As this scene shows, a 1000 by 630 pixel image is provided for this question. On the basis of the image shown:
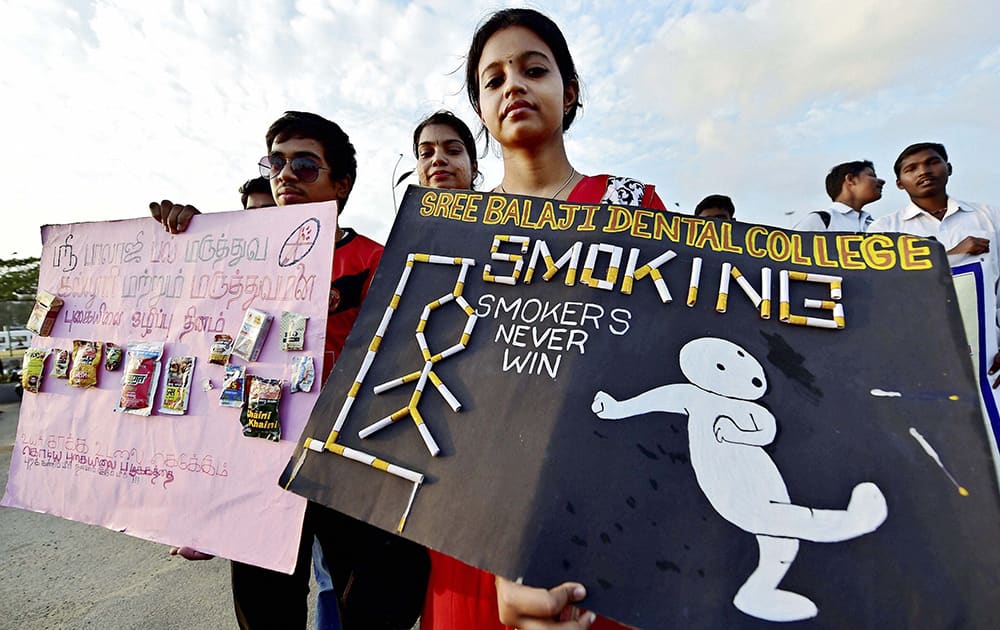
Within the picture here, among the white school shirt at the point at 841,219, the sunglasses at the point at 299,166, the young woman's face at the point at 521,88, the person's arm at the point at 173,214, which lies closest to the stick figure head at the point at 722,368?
the young woman's face at the point at 521,88

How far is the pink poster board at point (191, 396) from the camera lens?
1187 mm

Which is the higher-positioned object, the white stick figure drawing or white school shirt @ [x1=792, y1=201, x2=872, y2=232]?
white school shirt @ [x1=792, y1=201, x2=872, y2=232]

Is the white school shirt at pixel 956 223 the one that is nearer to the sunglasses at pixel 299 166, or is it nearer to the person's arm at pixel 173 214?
the sunglasses at pixel 299 166

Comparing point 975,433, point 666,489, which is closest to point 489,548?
point 666,489

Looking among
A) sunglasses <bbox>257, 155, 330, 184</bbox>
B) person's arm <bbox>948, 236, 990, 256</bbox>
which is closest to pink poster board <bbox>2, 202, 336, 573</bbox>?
sunglasses <bbox>257, 155, 330, 184</bbox>

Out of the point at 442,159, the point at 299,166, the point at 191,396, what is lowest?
the point at 191,396

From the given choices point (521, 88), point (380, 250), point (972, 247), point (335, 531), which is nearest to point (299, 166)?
point (380, 250)

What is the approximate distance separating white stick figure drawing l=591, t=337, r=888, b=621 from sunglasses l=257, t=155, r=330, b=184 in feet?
4.49

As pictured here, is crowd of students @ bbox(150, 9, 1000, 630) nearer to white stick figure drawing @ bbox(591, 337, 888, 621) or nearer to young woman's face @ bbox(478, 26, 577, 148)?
young woman's face @ bbox(478, 26, 577, 148)

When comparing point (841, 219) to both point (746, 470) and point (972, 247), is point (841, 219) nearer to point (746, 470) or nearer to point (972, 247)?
point (972, 247)

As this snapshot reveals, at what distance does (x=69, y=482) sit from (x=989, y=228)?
466 cm

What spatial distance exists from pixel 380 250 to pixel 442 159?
866mm

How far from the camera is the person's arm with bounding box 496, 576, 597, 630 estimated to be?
0.63 meters

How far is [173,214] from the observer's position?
1.49m
